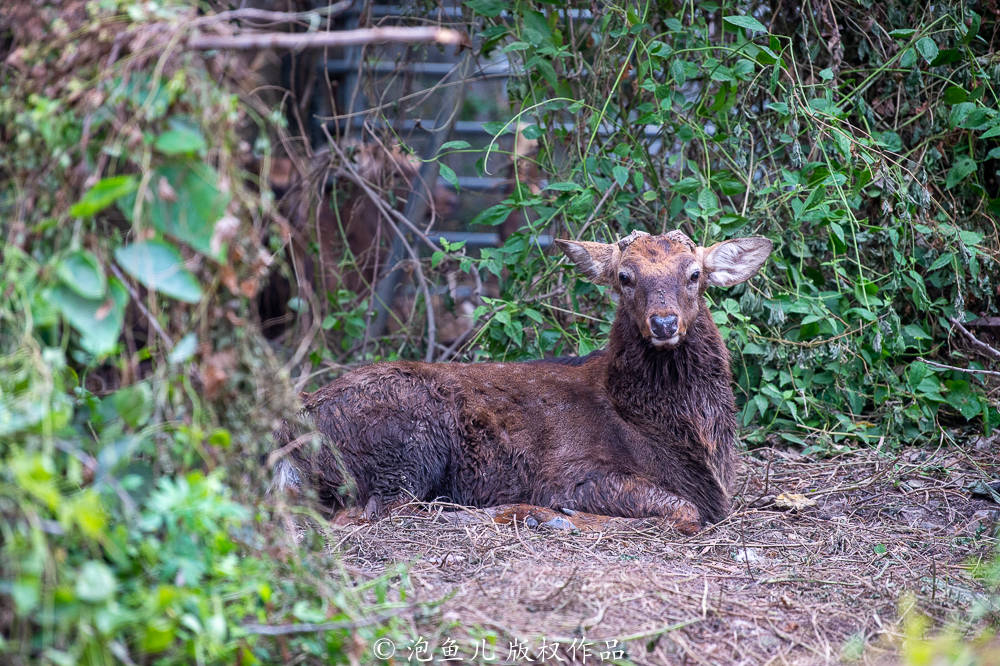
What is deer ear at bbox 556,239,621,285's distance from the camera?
632cm

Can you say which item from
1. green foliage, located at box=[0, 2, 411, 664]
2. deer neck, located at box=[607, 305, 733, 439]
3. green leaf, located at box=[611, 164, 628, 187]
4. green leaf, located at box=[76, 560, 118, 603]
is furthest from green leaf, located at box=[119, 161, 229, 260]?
green leaf, located at box=[611, 164, 628, 187]

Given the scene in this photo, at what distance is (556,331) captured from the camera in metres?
7.19

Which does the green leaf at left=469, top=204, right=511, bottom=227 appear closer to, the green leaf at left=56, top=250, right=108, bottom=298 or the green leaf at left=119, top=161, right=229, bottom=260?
the green leaf at left=119, top=161, right=229, bottom=260

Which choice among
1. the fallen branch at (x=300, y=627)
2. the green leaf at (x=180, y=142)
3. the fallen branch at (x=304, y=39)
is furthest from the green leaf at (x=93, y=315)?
the fallen branch at (x=300, y=627)

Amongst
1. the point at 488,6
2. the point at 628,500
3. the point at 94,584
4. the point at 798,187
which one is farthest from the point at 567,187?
the point at 94,584

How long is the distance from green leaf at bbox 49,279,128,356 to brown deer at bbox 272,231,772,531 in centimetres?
282

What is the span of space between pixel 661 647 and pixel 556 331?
12.0 ft

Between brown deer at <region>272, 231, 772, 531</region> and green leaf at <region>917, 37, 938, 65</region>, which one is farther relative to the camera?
green leaf at <region>917, 37, 938, 65</region>

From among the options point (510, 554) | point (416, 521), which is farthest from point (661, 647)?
point (416, 521)

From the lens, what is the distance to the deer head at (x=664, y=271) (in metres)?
5.57

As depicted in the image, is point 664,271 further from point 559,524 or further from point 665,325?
point 559,524

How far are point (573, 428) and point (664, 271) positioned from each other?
43.6 inches

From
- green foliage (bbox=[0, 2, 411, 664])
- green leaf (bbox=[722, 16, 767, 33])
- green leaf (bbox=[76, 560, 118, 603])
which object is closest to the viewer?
green leaf (bbox=[76, 560, 118, 603])

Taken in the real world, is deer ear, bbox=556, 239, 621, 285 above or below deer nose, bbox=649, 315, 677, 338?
above
